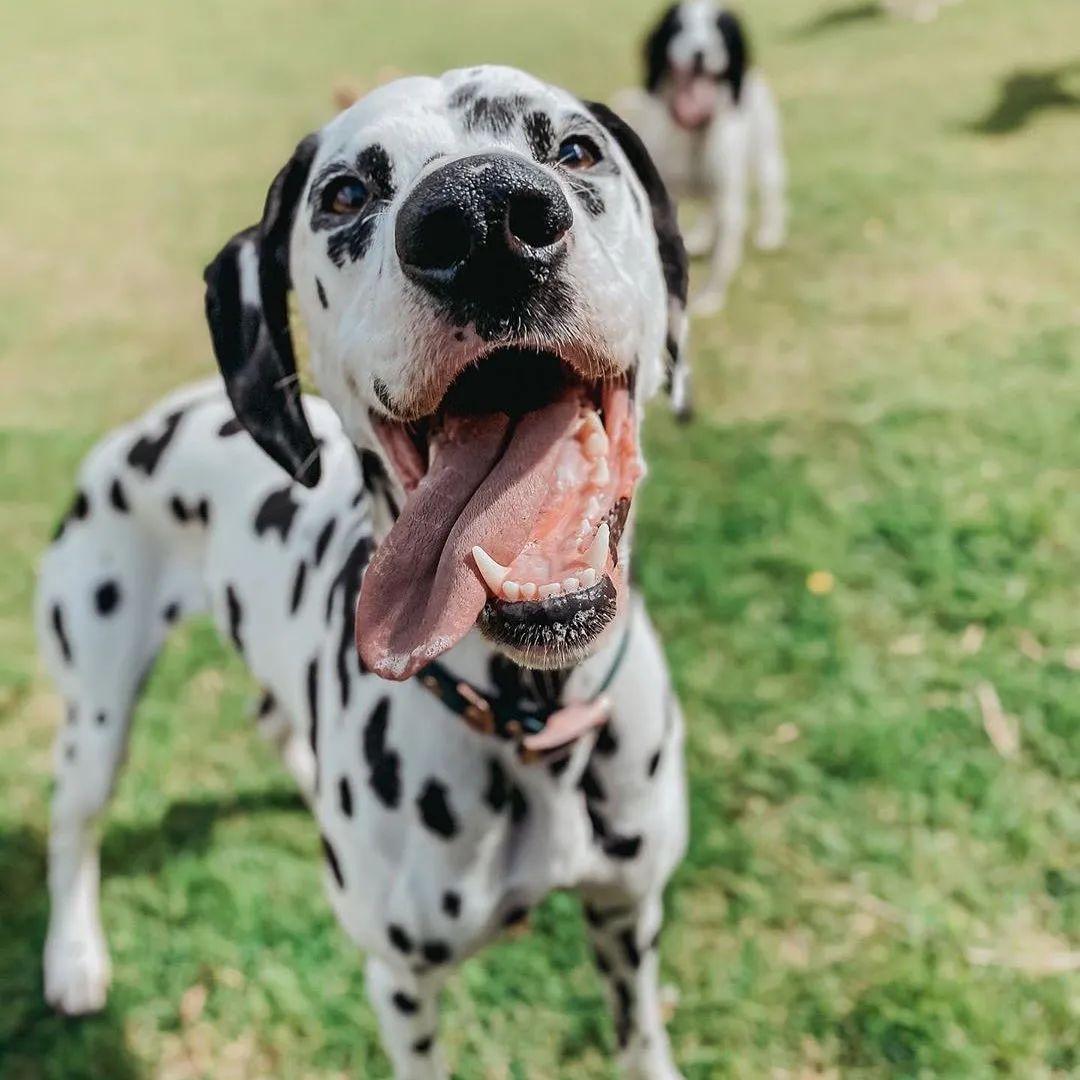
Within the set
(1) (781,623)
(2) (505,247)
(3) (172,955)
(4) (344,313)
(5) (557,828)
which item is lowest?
(3) (172,955)

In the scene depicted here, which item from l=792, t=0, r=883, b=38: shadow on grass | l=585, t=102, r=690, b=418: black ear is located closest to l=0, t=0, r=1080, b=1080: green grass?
l=585, t=102, r=690, b=418: black ear

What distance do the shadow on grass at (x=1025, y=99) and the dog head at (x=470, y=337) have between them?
26.3 feet

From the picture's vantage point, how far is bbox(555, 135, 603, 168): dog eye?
1.83m

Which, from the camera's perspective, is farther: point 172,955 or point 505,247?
point 172,955

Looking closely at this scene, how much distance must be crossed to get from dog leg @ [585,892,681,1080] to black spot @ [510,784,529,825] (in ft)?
1.32

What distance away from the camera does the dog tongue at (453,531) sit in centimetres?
162

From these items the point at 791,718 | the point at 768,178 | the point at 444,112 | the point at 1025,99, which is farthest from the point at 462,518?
the point at 1025,99

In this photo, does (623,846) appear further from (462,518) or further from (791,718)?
(791,718)

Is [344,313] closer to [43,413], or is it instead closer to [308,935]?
[308,935]

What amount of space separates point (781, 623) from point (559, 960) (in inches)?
62.9

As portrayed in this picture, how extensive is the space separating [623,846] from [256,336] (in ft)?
4.10

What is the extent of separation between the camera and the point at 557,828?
209 centimetres

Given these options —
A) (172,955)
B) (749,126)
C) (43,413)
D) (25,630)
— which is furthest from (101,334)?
(172,955)

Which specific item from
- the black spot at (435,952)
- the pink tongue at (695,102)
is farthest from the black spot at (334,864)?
the pink tongue at (695,102)
